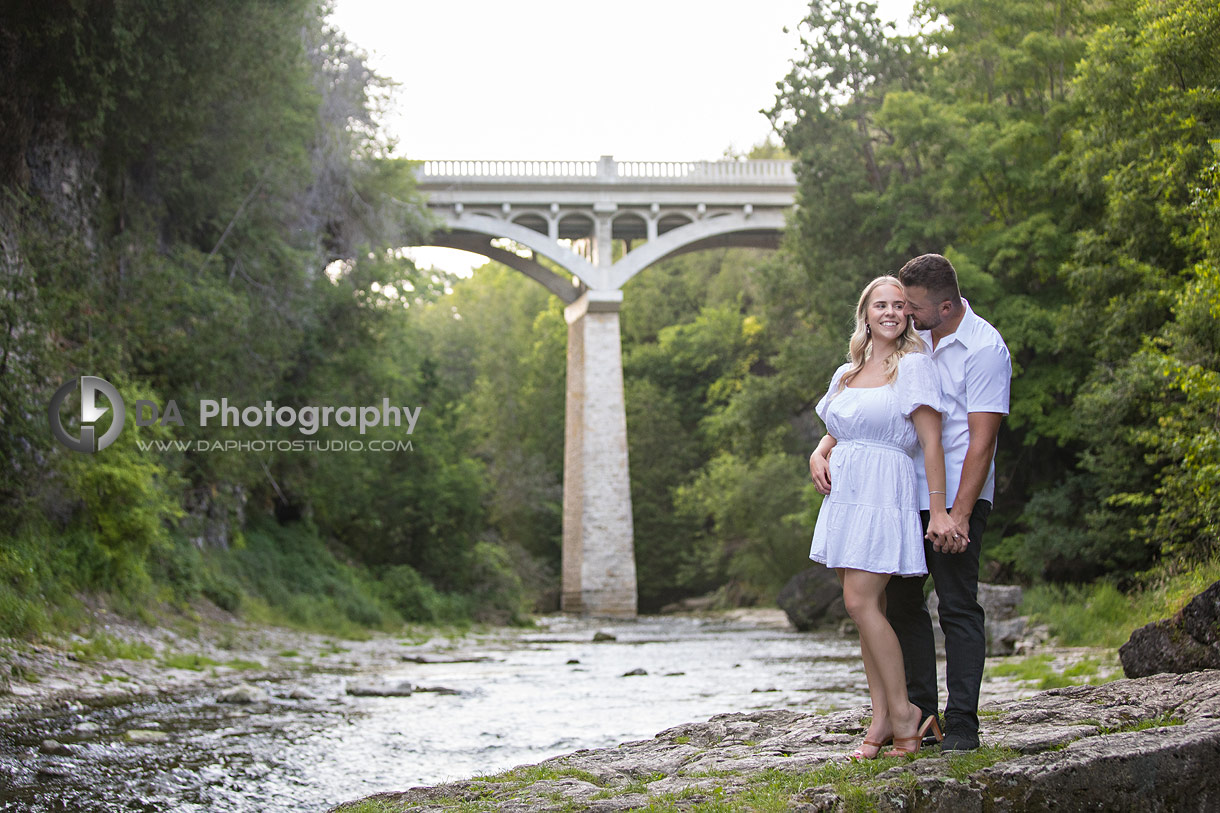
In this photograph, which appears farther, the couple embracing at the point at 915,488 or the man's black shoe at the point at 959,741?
the couple embracing at the point at 915,488

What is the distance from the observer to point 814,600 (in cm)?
1967

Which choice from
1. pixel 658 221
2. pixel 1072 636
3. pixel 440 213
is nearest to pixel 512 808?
pixel 1072 636

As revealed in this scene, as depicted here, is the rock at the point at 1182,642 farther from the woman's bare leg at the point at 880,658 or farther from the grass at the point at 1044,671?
the woman's bare leg at the point at 880,658

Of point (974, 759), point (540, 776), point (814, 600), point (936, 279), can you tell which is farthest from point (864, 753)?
point (814, 600)

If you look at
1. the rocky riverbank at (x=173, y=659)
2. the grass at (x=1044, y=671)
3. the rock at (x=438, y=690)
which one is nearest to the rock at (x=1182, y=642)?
the grass at (x=1044, y=671)

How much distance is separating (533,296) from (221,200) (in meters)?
34.2

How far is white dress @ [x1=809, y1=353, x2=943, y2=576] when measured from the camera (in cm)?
371

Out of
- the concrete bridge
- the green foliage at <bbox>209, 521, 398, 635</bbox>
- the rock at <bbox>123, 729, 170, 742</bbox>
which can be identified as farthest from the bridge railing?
the rock at <bbox>123, 729, 170, 742</bbox>

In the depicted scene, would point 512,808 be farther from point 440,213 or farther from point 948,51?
point 440,213

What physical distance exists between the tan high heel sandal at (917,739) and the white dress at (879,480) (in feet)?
1.73

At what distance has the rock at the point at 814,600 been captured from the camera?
63.9 feet

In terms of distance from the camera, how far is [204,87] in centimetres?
1197

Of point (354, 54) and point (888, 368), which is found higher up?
point (354, 54)

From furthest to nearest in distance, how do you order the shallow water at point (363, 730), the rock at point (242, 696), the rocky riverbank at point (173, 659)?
the rock at point (242, 696) < the rocky riverbank at point (173, 659) < the shallow water at point (363, 730)
